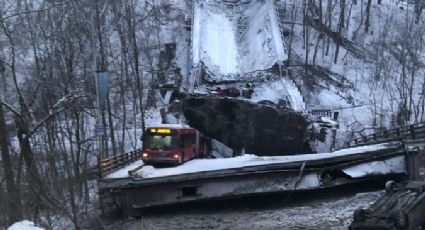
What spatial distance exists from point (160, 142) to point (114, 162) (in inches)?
91.4

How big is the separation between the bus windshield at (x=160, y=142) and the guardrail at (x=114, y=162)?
155 cm

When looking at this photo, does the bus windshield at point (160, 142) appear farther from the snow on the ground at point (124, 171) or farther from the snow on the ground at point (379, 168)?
the snow on the ground at point (379, 168)

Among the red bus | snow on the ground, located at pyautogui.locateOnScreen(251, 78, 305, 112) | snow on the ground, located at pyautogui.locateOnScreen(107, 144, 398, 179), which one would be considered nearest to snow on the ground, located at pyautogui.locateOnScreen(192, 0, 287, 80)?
snow on the ground, located at pyautogui.locateOnScreen(251, 78, 305, 112)

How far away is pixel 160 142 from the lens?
87.1ft

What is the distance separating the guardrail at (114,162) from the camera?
80.4 feet

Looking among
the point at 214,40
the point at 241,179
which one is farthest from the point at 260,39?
the point at 241,179

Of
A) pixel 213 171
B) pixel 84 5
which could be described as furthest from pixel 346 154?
pixel 84 5

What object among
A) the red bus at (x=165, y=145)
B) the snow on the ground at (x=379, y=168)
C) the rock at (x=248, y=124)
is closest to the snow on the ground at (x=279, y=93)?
the rock at (x=248, y=124)

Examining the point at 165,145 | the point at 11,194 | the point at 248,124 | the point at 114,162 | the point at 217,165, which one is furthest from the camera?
the point at 248,124

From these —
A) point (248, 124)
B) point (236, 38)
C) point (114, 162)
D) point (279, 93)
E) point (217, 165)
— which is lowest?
point (114, 162)

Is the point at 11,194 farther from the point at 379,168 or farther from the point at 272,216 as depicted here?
the point at 379,168

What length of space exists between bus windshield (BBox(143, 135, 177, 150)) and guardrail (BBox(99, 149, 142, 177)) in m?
1.55

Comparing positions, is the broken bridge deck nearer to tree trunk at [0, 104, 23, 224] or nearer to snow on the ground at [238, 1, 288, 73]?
tree trunk at [0, 104, 23, 224]

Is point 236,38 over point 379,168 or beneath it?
over
